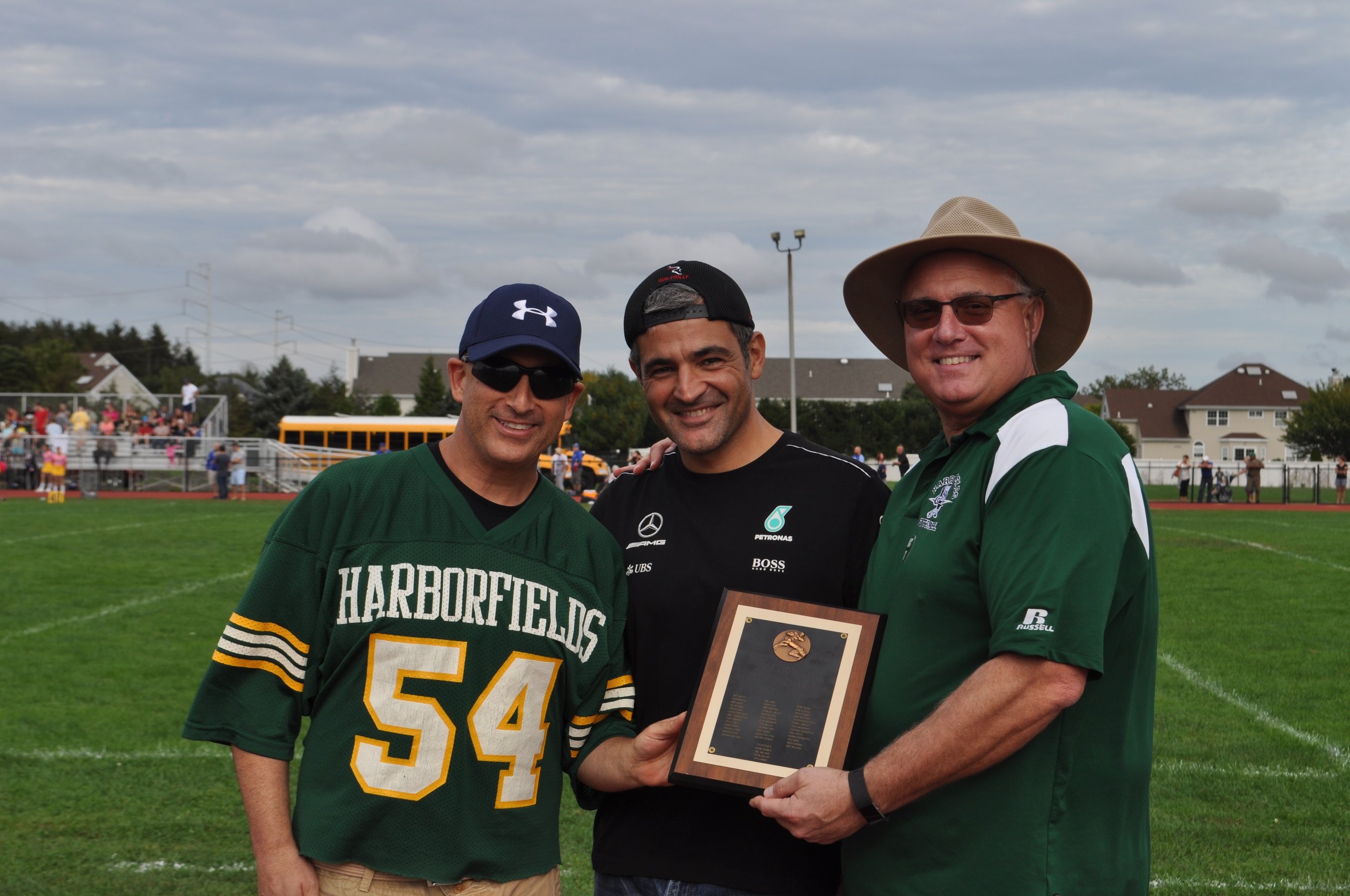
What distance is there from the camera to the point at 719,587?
296cm

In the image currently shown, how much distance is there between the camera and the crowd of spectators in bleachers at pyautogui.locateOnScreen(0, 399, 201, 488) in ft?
112

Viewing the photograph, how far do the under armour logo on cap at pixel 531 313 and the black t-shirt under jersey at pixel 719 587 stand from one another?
607 millimetres

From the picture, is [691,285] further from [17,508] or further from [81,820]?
[17,508]

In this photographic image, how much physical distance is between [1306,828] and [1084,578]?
5.05 meters

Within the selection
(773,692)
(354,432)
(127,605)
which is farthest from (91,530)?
(354,432)

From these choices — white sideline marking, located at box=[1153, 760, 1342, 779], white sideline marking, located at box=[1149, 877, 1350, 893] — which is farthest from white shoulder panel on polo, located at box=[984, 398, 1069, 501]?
white sideline marking, located at box=[1153, 760, 1342, 779]

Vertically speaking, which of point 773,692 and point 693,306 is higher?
point 693,306

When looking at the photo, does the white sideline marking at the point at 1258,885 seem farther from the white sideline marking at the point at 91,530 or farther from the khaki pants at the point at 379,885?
the white sideline marking at the point at 91,530

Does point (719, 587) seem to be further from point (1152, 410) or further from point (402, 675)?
point (1152, 410)

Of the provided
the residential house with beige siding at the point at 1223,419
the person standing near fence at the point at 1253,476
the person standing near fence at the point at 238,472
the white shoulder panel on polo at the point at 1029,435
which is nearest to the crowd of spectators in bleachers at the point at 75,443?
the person standing near fence at the point at 238,472

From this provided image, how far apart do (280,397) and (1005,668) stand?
72805mm

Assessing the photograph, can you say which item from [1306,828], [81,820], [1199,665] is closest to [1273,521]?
[1199,665]

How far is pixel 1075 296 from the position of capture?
2869mm

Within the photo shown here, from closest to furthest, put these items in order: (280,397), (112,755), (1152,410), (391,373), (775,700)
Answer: (775,700) → (112,755) → (280,397) → (1152,410) → (391,373)
